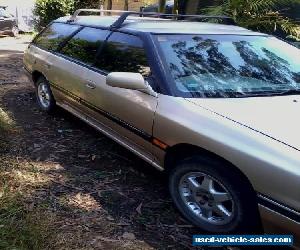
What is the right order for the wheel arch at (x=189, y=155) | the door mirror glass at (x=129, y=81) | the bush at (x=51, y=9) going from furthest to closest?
the bush at (x=51, y=9) < the door mirror glass at (x=129, y=81) < the wheel arch at (x=189, y=155)

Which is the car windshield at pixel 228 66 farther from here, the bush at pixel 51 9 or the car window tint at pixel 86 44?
the bush at pixel 51 9

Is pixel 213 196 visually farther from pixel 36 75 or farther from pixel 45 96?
pixel 36 75

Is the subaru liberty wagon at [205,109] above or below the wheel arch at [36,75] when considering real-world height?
above

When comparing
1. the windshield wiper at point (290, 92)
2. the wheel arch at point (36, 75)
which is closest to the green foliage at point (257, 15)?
the wheel arch at point (36, 75)

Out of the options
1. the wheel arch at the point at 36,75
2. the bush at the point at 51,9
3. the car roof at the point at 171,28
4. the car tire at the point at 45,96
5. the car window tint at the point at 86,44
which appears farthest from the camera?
the bush at the point at 51,9

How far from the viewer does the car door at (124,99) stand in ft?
12.7

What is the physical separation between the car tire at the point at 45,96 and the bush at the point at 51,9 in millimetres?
13711

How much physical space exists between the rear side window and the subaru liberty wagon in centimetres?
56

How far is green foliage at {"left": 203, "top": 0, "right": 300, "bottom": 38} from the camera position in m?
8.34

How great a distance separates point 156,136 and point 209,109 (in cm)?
60

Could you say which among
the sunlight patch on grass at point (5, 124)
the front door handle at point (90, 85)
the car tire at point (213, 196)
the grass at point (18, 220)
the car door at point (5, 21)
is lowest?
the car door at point (5, 21)

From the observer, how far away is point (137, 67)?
4121 mm

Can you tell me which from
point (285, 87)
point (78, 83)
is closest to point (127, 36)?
point (78, 83)

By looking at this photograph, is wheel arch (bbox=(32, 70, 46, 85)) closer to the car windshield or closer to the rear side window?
the rear side window
